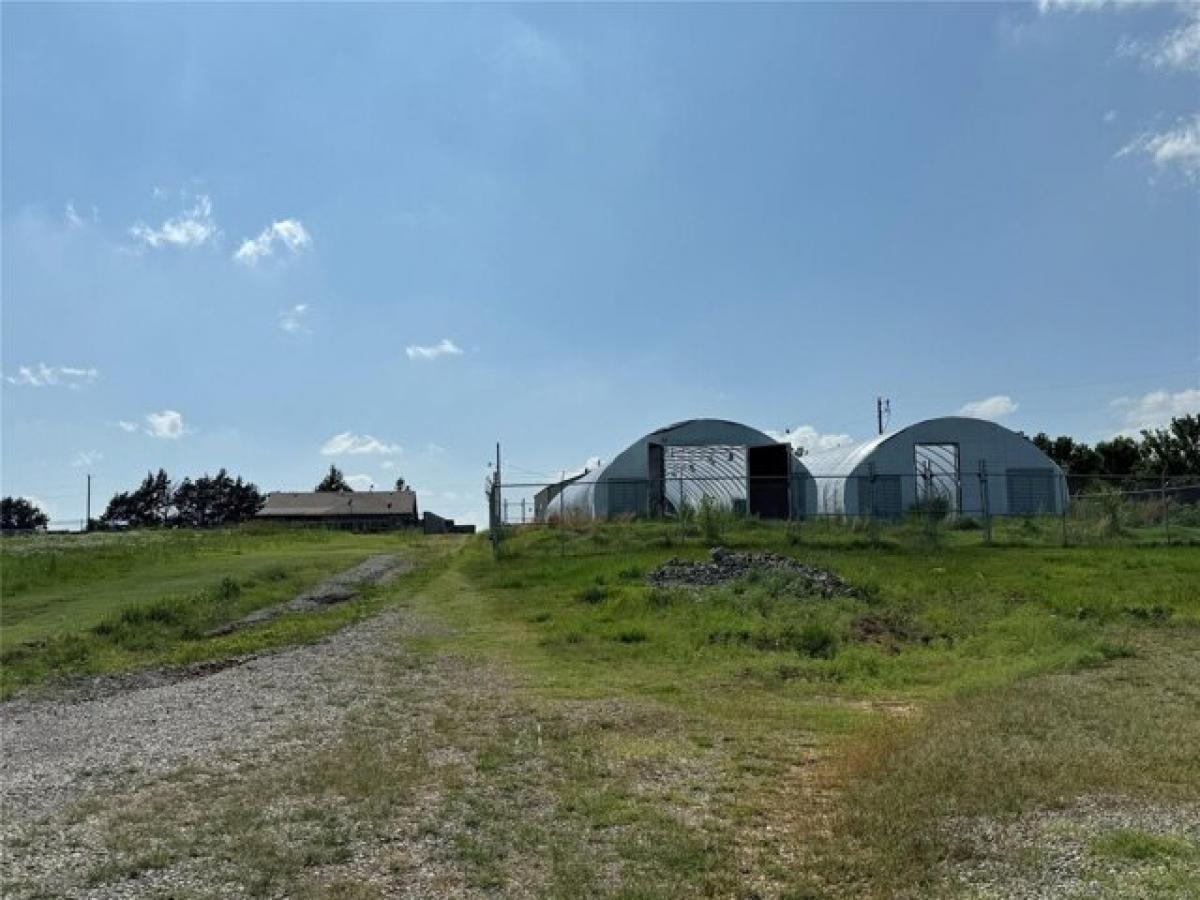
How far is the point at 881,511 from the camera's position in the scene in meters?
33.8

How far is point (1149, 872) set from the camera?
4559 mm

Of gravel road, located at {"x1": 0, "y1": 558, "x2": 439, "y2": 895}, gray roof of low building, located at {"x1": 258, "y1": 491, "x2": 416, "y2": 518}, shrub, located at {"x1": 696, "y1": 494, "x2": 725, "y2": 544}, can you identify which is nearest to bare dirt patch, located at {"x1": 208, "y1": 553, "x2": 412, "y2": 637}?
gravel road, located at {"x1": 0, "y1": 558, "x2": 439, "y2": 895}

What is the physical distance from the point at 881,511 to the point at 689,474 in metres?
7.47

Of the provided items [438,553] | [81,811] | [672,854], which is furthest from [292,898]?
[438,553]

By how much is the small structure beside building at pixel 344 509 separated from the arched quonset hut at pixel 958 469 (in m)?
60.6

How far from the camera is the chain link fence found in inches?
1003

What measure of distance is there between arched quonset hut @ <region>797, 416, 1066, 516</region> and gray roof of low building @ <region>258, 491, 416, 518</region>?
2708 inches

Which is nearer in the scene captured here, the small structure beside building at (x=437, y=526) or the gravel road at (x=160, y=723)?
the gravel road at (x=160, y=723)

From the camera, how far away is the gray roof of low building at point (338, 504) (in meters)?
97.7

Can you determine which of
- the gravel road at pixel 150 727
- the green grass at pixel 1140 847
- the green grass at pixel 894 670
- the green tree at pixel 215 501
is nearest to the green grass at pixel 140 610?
the gravel road at pixel 150 727

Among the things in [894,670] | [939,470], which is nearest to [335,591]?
[894,670]

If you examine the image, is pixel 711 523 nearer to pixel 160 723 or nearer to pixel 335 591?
pixel 335 591

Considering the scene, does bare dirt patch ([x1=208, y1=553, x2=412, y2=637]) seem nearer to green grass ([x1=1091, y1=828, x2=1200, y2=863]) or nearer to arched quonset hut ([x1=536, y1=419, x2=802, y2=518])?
arched quonset hut ([x1=536, y1=419, x2=802, y2=518])

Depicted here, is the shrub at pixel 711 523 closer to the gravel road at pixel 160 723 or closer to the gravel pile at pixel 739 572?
the gravel pile at pixel 739 572
